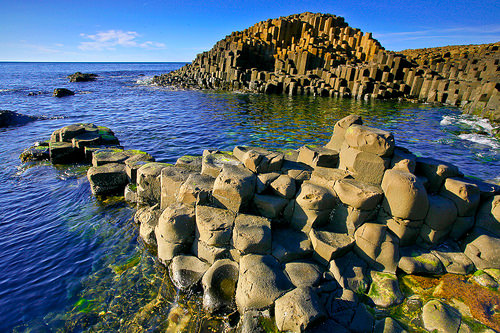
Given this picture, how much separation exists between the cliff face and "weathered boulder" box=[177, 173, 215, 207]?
21800mm

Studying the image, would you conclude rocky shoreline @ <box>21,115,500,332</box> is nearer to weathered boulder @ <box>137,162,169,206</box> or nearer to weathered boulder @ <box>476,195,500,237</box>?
weathered boulder @ <box>476,195,500,237</box>

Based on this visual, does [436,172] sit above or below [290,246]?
above

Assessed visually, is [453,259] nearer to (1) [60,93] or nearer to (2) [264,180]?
(2) [264,180]

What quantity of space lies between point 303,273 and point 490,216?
4.39 meters

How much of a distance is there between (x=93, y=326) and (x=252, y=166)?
4368 mm

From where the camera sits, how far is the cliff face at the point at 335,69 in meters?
27.5

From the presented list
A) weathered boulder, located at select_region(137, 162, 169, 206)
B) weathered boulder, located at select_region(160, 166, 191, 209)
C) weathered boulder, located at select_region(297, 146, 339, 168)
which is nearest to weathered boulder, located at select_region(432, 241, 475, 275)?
weathered boulder, located at select_region(297, 146, 339, 168)

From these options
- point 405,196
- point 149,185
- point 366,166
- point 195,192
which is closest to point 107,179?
point 149,185

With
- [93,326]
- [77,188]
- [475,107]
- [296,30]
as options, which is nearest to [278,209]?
[93,326]

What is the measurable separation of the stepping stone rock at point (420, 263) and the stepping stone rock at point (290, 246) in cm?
186

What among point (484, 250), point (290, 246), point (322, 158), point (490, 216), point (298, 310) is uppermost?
point (322, 158)

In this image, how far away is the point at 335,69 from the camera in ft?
118

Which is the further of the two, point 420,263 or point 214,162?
point 214,162

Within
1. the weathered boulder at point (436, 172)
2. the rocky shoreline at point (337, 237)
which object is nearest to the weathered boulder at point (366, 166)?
the rocky shoreline at point (337, 237)
